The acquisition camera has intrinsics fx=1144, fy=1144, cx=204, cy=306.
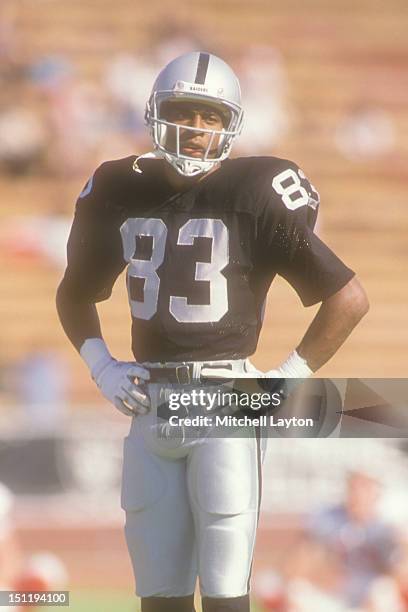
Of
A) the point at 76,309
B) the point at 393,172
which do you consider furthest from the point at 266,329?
the point at 76,309

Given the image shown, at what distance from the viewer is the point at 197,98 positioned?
1.88 metres

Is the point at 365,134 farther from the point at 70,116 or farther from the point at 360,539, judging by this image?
the point at 360,539

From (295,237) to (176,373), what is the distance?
296 mm

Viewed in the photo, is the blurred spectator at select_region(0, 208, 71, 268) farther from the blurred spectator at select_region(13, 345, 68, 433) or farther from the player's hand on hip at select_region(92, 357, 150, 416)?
the player's hand on hip at select_region(92, 357, 150, 416)

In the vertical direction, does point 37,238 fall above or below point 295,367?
above

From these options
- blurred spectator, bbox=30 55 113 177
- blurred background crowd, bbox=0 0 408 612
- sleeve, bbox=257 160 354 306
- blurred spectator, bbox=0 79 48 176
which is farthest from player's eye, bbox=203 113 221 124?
blurred spectator, bbox=0 79 48 176

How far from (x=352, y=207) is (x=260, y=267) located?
1.89 meters

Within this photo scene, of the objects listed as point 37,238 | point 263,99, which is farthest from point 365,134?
point 37,238

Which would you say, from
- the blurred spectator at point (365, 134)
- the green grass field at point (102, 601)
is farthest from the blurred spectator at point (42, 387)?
the blurred spectator at point (365, 134)

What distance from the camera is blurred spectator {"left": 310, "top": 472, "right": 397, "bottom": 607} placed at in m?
2.70

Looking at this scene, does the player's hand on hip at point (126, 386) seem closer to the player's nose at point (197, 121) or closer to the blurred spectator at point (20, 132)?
the player's nose at point (197, 121)

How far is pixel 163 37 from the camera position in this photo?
3.60 meters

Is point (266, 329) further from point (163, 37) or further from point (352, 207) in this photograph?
point (163, 37)

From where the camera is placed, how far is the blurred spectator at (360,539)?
270 centimetres
